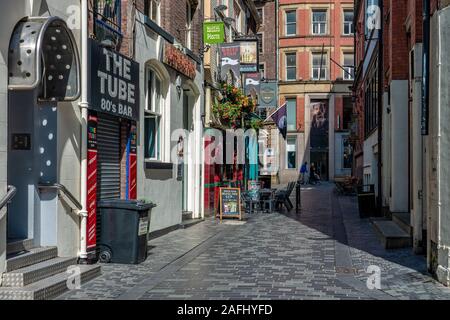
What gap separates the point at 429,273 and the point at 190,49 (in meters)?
10.8

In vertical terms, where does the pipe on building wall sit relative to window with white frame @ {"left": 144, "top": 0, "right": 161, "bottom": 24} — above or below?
below

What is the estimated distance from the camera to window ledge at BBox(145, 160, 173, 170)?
13906mm

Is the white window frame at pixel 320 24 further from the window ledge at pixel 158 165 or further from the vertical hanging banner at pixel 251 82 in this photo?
the window ledge at pixel 158 165

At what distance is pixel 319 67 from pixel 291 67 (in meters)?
2.34

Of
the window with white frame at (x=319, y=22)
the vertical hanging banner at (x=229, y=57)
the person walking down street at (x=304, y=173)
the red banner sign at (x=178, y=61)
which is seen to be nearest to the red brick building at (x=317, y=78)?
the window with white frame at (x=319, y=22)

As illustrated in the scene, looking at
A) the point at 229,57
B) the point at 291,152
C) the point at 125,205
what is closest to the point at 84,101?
the point at 125,205

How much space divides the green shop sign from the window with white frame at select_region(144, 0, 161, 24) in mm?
3026

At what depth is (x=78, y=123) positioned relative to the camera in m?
10.1

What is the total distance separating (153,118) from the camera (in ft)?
48.6

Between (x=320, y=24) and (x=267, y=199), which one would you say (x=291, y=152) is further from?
(x=267, y=199)

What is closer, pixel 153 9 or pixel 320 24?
pixel 153 9

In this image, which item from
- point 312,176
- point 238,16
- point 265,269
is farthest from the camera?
point 312,176

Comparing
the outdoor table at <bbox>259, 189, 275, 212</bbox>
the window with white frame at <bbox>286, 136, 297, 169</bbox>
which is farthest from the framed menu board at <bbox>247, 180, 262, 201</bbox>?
the window with white frame at <bbox>286, 136, 297, 169</bbox>

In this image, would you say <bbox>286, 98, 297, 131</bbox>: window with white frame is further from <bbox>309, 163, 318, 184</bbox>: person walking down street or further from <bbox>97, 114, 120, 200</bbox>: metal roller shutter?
<bbox>97, 114, 120, 200</bbox>: metal roller shutter
